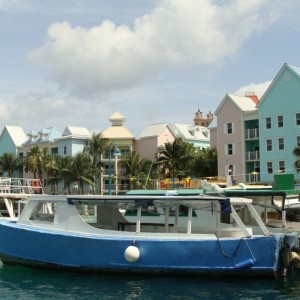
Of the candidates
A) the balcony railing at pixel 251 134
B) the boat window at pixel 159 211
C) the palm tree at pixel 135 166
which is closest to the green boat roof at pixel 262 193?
the boat window at pixel 159 211

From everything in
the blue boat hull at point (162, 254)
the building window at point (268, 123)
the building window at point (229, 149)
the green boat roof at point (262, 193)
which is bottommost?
the blue boat hull at point (162, 254)

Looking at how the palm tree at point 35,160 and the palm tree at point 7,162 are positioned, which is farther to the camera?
the palm tree at point 7,162

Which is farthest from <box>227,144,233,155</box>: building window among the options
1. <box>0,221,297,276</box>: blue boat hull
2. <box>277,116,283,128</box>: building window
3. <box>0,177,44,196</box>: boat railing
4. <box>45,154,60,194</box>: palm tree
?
<box>0,221,297,276</box>: blue boat hull

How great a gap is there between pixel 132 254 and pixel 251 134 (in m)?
45.1

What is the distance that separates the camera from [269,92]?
58.2m

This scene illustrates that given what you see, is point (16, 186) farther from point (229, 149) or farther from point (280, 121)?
point (229, 149)

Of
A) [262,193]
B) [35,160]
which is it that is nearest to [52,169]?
[35,160]

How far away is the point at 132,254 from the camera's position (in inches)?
712

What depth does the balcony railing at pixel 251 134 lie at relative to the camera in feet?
199

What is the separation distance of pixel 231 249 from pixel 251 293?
171 cm

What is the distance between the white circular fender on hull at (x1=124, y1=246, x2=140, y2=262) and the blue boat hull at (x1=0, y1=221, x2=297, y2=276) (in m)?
0.17

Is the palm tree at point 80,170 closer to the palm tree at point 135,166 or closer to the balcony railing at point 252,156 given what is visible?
the palm tree at point 135,166

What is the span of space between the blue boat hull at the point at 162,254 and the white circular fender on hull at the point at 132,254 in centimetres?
17

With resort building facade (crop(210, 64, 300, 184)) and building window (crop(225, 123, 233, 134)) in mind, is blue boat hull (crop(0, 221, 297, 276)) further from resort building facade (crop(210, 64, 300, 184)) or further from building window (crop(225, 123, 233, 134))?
building window (crop(225, 123, 233, 134))
